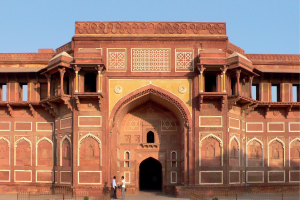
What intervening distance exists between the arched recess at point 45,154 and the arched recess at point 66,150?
1.17m

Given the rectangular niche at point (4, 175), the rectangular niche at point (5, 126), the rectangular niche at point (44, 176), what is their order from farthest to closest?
the rectangular niche at point (5, 126), the rectangular niche at point (4, 175), the rectangular niche at point (44, 176)

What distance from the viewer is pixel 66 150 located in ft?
69.7

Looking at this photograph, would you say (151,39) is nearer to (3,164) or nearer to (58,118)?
(58,118)

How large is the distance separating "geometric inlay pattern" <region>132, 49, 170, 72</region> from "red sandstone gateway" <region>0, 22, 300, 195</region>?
0.05 metres

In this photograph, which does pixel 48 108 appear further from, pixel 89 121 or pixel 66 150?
pixel 89 121

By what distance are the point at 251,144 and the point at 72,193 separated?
31.9 ft

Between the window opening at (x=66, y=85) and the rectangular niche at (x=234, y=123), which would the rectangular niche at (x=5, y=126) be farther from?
the rectangular niche at (x=234, y=123)

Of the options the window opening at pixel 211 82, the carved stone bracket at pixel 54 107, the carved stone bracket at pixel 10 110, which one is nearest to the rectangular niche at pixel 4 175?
the carved stone bracket at pixel 10 110

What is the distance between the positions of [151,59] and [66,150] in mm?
6193

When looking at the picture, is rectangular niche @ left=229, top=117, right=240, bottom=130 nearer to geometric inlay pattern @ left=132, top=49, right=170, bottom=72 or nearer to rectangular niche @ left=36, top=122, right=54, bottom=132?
geometric inlay pattern @ left=132, top=49, right=170, bottom=72

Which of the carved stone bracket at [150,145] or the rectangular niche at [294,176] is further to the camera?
the rectangular niche at [294,176]

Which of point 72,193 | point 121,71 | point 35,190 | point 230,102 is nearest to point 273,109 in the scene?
point 230,102

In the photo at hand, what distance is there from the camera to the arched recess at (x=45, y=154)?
22.4 metres

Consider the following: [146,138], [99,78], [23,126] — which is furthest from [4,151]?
[146,138]
